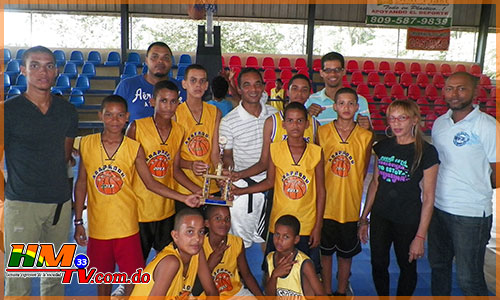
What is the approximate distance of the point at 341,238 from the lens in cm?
304

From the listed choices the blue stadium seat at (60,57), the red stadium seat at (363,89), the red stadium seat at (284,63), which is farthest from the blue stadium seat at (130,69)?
the red stadium seat at (363,89)

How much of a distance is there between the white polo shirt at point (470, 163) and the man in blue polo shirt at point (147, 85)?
2169 millimetres

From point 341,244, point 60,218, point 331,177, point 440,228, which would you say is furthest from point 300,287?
point 60,218

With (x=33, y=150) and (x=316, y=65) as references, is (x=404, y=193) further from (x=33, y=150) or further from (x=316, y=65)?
(x=316, y=65)

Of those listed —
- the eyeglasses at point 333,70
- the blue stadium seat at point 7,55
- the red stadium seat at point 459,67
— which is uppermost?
the red stadium seat at point 459,67

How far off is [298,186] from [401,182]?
0.67m

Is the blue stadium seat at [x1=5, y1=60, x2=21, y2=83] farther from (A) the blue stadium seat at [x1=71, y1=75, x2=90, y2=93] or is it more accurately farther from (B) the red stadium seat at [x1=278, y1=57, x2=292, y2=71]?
(B) the red stadium seat at [x1=278, y1=57, x2=292, y2=71]

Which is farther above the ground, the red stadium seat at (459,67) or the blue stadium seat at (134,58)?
the red stadium seat at (459,67)

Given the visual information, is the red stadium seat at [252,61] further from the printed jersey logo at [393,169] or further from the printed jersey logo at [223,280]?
the printed jersey logo at [223,280]

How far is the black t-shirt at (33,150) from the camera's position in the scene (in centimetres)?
244

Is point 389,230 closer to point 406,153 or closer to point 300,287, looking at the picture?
point 406,153

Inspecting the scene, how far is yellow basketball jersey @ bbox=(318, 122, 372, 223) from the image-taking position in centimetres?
297

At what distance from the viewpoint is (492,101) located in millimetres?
11852

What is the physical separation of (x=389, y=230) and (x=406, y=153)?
53 cm
